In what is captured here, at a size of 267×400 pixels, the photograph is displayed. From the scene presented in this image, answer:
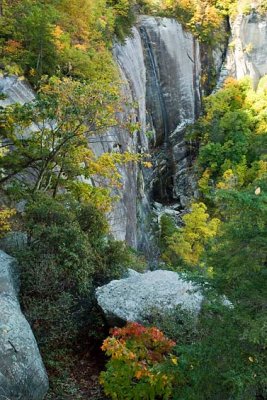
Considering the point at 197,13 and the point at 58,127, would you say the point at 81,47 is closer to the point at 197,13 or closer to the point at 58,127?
the point at 58,127

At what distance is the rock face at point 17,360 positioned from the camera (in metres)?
4.97

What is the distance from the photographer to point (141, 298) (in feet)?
23.4

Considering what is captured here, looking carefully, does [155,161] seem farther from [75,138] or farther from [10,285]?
[10,285]

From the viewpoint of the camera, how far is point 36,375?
208 inches

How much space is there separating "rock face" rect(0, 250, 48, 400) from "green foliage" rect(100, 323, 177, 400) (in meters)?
0.92

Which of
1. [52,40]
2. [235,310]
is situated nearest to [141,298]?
[235,310]

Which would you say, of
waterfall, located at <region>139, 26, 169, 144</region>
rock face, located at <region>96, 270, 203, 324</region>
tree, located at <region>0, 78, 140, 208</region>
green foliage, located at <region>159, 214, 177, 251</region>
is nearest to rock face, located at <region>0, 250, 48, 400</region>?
rock face, located at <region>96, 270, 203, 324</region>

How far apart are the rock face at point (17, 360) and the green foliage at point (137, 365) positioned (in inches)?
36.2

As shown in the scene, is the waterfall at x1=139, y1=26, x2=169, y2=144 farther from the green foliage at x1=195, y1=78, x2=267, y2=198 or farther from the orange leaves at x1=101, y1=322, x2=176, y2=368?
the orange leaves at x1=101, y1=322, x2=176, y2=368

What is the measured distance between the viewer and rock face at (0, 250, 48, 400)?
497 cm

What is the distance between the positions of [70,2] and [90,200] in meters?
8.65

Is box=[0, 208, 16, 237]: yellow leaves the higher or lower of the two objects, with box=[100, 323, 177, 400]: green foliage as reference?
higher

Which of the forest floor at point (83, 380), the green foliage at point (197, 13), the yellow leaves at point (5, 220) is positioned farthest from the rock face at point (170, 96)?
the forest floor at point (83, 380)

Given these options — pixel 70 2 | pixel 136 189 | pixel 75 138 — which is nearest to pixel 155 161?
pixel 136 189
